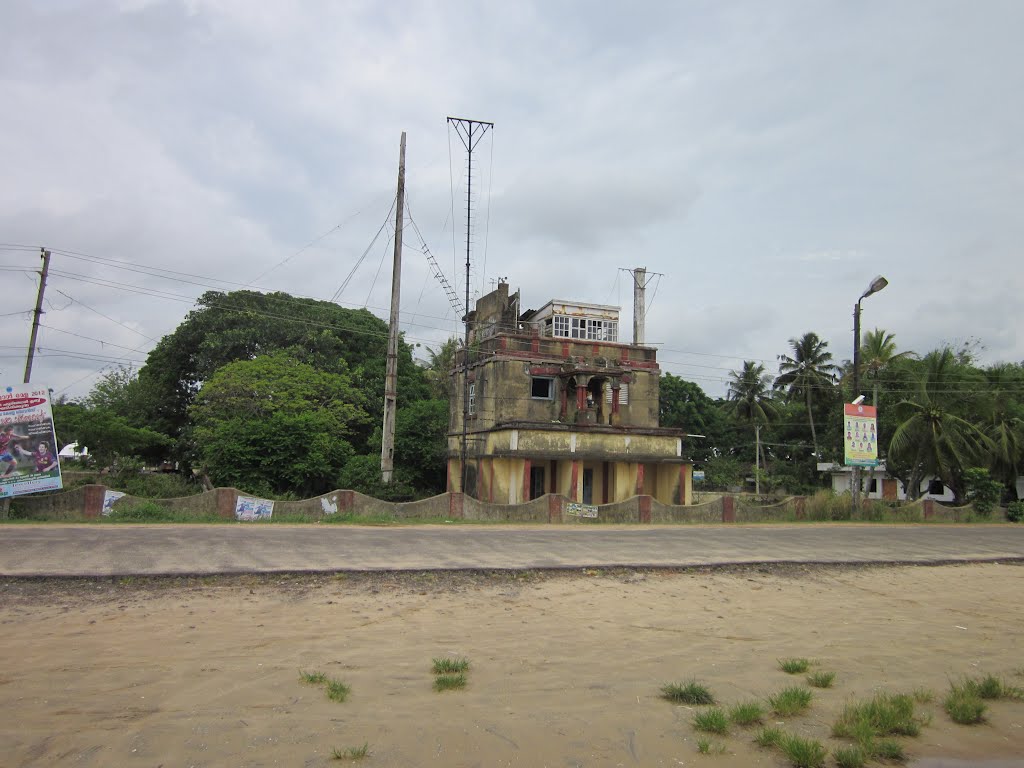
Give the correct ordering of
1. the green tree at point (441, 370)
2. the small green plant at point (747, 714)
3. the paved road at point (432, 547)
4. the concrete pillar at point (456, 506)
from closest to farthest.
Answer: the small green plant at point (747, 714), the paved road at point (432, 547), the concrete pillar at point (456, 506), the green tree at point (441, 370)

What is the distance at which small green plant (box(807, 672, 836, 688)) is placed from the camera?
7430mm

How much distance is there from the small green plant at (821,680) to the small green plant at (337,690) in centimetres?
474

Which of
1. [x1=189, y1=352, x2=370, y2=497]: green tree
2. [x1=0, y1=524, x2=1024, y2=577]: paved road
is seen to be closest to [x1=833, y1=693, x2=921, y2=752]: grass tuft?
[x1=0, y1=524, x2=1024, y2=577]: paved road

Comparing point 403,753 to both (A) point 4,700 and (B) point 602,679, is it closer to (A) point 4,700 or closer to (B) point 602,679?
(B) point 602,679

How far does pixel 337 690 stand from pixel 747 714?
375cm

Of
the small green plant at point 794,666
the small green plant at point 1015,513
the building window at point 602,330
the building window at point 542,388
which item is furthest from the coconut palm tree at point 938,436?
the small green plant at point 794,666

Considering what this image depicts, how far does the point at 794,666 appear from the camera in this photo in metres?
7.95

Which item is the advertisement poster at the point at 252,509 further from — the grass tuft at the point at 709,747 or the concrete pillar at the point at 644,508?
the grass tuft at the point at 709,747

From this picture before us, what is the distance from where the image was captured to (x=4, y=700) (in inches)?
247

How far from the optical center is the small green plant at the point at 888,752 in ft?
18.6

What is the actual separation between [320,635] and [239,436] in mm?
20687

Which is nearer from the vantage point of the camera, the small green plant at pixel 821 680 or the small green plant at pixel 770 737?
the small green plant at pixel 770 737

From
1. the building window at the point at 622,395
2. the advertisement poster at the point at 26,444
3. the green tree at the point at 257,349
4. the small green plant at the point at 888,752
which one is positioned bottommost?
the small green plant at the point at 888,752

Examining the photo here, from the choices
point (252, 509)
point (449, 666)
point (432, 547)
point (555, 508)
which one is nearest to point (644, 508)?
point (555, 508)
